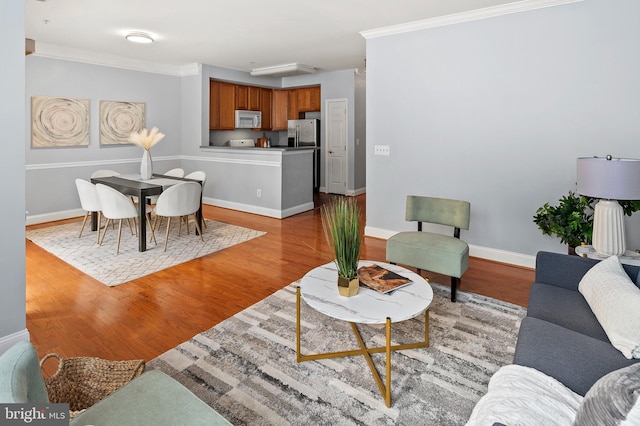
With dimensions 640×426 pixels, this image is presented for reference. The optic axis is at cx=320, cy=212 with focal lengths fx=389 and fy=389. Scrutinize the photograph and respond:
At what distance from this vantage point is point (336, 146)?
26.4ft

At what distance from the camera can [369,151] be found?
4.80 meters

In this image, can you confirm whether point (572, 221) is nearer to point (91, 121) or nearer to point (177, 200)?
point (177, 200)

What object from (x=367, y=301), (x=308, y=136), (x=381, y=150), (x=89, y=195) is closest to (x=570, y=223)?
(x=367, y=301)

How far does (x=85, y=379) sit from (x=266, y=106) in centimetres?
738

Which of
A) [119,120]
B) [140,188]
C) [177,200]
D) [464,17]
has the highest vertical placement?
[464,17]

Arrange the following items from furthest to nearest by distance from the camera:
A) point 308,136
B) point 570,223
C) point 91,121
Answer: point 308,136 → point 91,121 → point 570,223

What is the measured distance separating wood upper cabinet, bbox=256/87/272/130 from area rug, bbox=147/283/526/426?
250 inches

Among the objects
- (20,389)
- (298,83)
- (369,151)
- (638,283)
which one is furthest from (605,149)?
(298,83)

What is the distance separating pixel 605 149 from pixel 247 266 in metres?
3.41

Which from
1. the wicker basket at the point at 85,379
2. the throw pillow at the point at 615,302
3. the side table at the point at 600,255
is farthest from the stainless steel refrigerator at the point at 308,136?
the wicker basket at the point at 85,379

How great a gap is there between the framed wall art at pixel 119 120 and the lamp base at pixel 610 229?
21.2 ft

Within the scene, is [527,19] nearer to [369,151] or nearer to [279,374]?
[369,151]

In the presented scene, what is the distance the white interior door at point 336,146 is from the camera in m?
7.78

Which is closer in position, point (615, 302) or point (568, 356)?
point (568, 356)
